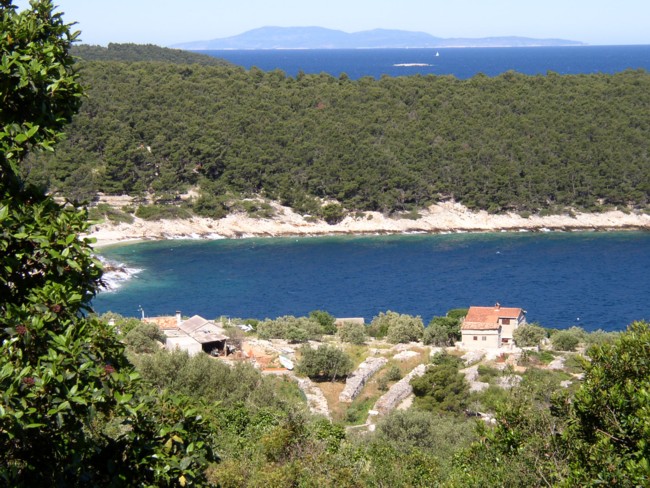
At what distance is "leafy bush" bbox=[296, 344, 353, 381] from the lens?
24.9m

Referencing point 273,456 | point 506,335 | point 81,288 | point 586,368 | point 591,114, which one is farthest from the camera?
point 591,114

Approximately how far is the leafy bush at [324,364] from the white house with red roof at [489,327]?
28.5 feet

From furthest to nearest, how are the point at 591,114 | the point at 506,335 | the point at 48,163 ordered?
1. the point at 591,114
2. the point at 48,163
3. the point at 506,335

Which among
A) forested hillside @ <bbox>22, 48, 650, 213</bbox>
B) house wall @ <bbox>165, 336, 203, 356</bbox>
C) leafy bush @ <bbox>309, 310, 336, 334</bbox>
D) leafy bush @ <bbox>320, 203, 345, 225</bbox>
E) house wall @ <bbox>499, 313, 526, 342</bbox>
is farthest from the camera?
forested hillside @ <bbox>22, 48, 650, 213</bbox>

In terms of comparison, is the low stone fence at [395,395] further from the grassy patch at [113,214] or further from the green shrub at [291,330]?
the grassy patch at [113,214]

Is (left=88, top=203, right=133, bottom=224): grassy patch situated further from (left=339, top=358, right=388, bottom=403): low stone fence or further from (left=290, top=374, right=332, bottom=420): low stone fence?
(left=290, top=374, right=332, bottom=420): low stone fence

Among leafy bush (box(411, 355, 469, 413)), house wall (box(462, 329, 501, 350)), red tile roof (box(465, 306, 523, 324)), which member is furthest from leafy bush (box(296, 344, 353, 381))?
red tile roof (box(465, 306, 523, 324))

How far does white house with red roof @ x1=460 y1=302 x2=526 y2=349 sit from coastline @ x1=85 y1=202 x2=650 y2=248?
31.4m

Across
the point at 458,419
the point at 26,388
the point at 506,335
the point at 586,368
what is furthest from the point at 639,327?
the point at 506,335

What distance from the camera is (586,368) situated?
655cm

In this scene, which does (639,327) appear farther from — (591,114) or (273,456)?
(591,114)

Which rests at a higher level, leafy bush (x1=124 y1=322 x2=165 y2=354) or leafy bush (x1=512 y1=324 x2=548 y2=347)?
leafy bush (x1=124 y1=322 x2=165 y2=354)

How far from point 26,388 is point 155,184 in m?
64.8

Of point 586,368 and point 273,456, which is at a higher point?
point 586,368
